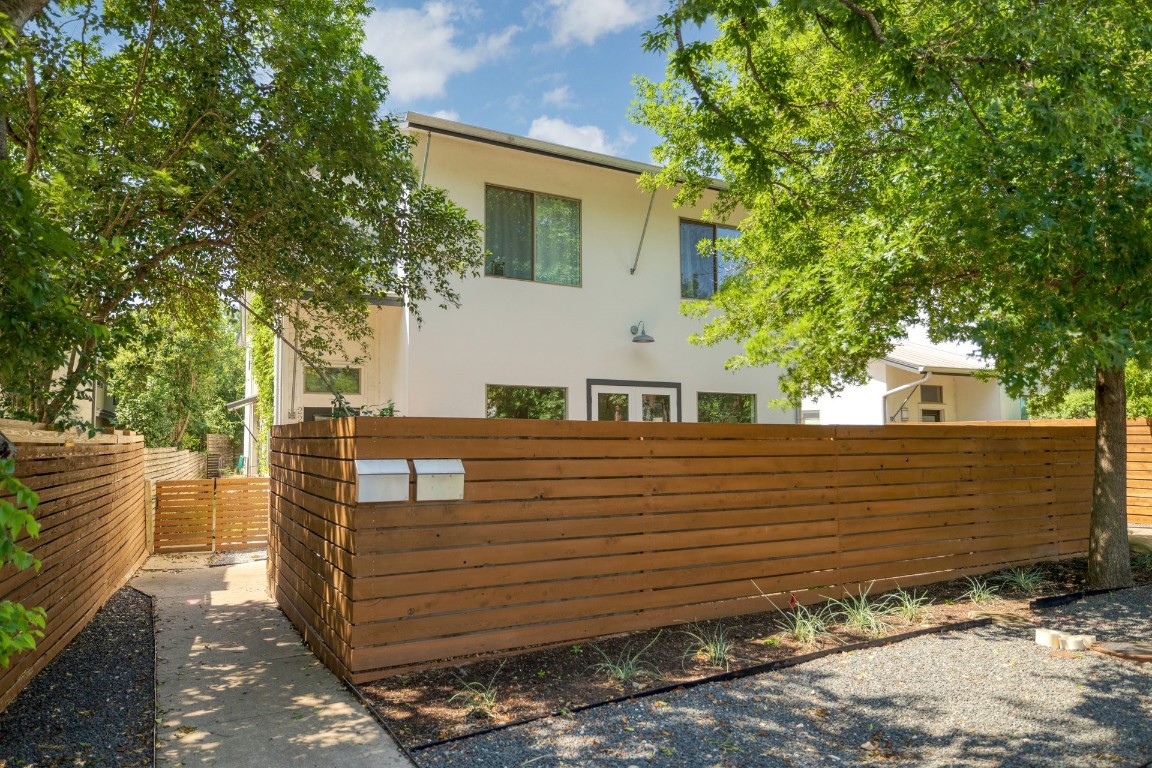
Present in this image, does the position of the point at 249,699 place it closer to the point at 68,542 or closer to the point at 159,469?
the point at 68,542

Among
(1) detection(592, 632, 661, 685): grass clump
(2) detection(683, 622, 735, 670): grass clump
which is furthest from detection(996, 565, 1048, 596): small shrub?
(1) detection(592, 632, 661, 685): grass clump

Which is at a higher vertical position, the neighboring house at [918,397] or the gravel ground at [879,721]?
the neighboring house at [918,397]

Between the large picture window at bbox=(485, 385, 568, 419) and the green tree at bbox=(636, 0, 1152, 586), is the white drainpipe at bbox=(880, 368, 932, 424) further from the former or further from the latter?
the large picture window at bbox=(485, 385, 568, 419)

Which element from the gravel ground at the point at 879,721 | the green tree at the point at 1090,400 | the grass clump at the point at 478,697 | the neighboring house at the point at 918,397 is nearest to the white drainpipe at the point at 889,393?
the neighboring house at the point at 918,397

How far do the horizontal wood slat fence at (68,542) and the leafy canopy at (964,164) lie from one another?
604cm

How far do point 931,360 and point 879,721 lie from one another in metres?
17.5

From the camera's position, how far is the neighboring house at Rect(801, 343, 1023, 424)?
19766 mm

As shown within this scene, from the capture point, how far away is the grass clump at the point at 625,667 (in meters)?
4.93

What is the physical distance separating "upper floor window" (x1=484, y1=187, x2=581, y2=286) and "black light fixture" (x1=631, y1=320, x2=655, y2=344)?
124cm

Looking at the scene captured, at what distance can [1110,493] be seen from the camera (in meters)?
8.13

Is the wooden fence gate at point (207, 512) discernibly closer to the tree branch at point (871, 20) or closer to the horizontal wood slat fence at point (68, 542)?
the horizontal wood slat fence at point (68, 542)

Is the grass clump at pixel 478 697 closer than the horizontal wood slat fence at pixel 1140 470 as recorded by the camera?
Yes

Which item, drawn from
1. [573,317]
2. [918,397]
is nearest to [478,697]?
[573,317]

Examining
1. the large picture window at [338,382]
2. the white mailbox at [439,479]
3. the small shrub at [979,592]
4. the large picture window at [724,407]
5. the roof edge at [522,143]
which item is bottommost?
the small shrub at [979,592]
